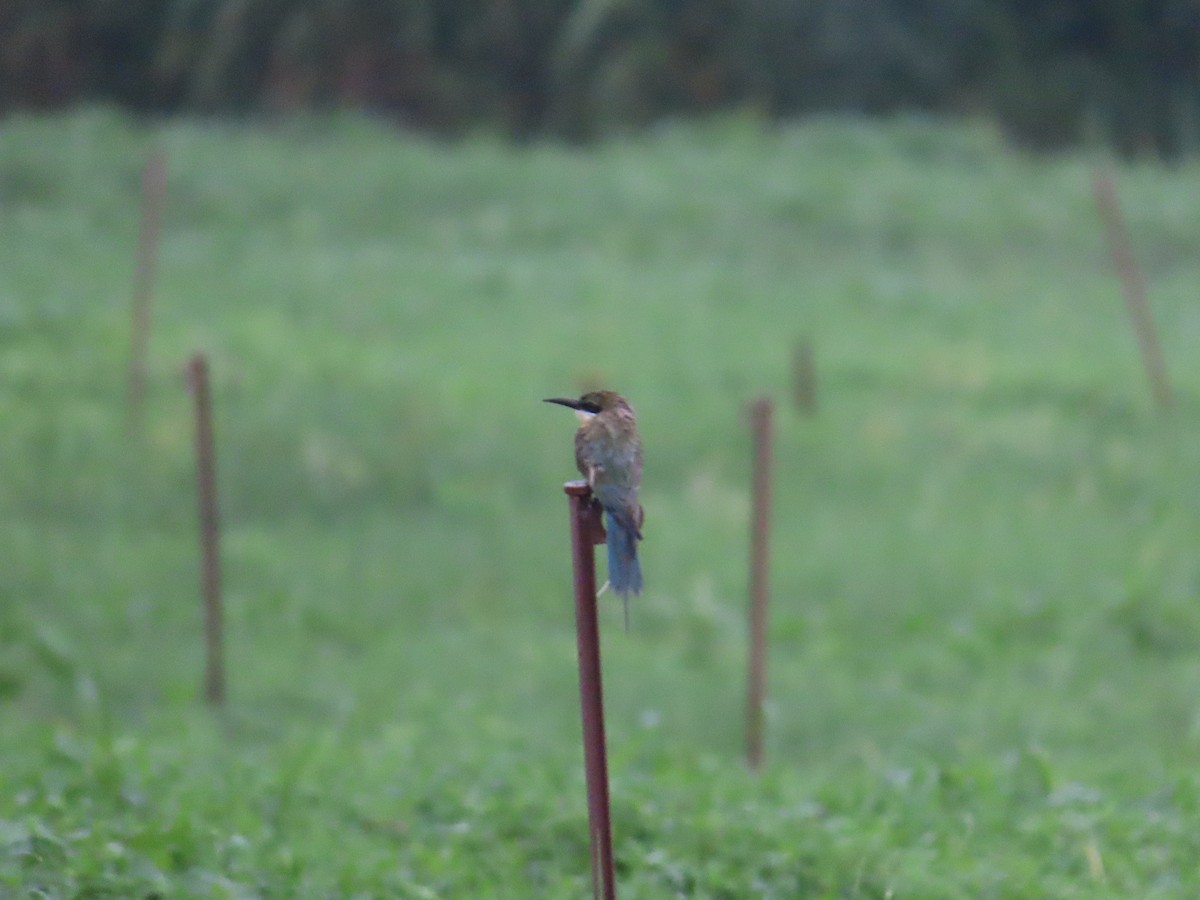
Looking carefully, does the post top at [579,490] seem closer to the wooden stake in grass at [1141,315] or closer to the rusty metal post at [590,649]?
the rusty metal post at [590,649]

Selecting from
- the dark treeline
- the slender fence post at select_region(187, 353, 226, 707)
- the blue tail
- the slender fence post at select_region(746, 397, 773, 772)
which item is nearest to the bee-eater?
the blue tail

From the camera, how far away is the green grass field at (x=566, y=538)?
5.31 meters

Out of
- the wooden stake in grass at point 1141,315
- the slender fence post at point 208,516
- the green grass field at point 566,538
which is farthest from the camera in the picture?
the wooden stake in grass at point 1141,315

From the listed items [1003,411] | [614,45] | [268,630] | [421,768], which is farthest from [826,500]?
Result: [614,45]

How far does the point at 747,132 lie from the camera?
23422mm

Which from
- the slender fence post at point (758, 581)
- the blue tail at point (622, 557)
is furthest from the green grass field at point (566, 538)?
the blue tail at point (622, 557)

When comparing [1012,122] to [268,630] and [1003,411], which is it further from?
[268,630]

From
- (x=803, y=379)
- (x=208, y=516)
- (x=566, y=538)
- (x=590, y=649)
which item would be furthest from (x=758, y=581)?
(x=803, y=379)

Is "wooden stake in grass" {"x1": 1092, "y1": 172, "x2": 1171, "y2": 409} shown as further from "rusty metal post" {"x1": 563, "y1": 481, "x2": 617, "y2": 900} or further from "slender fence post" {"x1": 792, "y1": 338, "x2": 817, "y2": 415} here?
"rusty metal post" {"x1": 563, "y1": 481, "x2": 617, "y2": 900}

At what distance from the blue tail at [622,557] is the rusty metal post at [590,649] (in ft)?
0.15

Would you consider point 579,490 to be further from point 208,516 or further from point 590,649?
point 208,516

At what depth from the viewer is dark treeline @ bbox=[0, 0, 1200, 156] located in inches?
1044

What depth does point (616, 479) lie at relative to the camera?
3697 millimetres

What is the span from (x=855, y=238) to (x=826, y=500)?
877 centimetres
